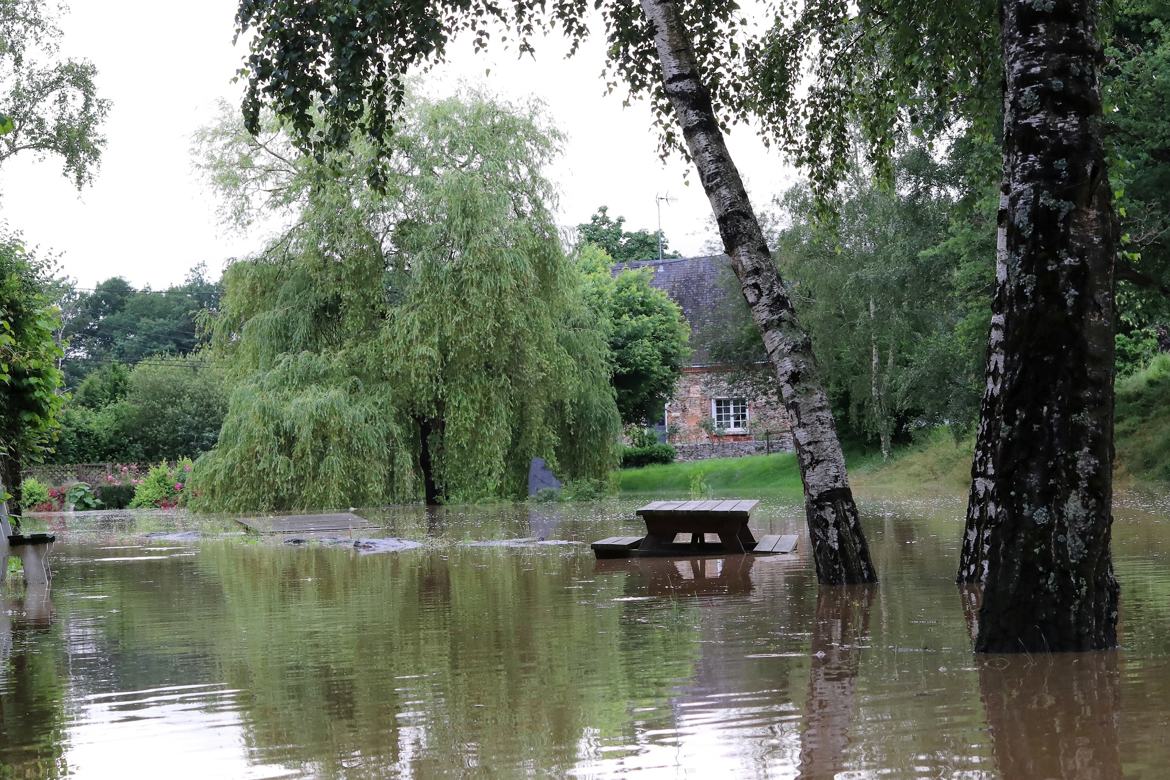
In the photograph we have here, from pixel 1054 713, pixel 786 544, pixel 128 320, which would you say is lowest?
pixel 786 544

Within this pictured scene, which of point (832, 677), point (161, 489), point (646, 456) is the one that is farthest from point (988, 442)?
point (646, 456)

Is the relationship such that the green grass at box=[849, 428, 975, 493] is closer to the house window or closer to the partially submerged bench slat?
the house window

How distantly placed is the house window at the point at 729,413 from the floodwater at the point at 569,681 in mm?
44305

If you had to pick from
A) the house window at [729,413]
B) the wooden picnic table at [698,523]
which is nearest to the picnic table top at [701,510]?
the wooden picnic table at [698,523]

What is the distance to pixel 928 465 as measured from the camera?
113 feet

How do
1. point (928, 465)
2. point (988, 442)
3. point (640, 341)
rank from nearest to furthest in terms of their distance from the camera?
1. point (988, 442)
2. point (928, 465)
3. point (640, 341)

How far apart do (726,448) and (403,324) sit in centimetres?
2768

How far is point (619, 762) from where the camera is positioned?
411 cm

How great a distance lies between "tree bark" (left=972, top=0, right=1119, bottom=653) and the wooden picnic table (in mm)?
6447

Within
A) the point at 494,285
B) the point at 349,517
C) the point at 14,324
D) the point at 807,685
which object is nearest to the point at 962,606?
the point at 807,685

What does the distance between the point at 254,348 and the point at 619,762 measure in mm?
25487

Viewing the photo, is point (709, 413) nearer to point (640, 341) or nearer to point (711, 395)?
point (711, 395)

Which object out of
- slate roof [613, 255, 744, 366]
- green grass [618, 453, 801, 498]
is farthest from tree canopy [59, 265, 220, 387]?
green grass [618, 453, 801, 498]

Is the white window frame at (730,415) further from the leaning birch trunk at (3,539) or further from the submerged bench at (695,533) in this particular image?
the leaning birch trunk at (3,539)
